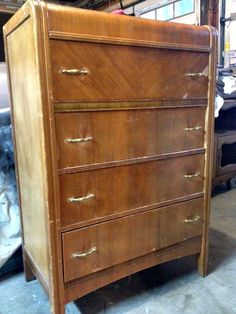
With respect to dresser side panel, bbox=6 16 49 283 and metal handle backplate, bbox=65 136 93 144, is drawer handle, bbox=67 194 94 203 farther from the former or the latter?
metal handle backplate, bbox=65 136 93 144

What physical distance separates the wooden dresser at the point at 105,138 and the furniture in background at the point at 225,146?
1.32m

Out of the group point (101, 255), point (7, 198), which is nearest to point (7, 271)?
point (7, 198)

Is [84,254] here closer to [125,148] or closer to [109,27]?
[125,148]

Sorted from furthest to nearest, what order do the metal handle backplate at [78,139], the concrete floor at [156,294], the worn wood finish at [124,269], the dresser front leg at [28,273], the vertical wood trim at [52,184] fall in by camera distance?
the dresser front leg at [28,273] < the concrete floor at [156,294] < the worn wood finish at [124,269] < the metal handle backplate at [78,139] < the vertical wood trim at [52,184]

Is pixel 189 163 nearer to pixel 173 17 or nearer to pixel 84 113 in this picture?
pixel 84 113

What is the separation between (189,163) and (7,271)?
1104 mm

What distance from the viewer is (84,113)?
101 centimetres

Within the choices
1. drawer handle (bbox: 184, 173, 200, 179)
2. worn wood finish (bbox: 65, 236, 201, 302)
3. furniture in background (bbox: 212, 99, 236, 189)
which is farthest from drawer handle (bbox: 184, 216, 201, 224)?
furniture in background (bbox: 212, 99, 236, 189)

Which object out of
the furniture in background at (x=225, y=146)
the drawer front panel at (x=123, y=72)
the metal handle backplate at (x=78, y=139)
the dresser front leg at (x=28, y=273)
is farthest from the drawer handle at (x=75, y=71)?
the furniture in background at (x=225, y=146)

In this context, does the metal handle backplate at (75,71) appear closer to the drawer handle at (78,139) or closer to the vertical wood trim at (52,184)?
the vertical wood trim at (52,184)

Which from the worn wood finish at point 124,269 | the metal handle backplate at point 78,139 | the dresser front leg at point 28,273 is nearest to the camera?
the metal handle backplate at point 78,139

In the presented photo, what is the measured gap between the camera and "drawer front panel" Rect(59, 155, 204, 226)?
104cm

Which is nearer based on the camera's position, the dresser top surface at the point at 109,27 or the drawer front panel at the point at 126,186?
the dresser top surface at the point at 109,27

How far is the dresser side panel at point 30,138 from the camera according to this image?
97 centimetres
